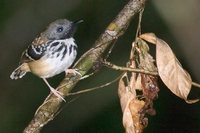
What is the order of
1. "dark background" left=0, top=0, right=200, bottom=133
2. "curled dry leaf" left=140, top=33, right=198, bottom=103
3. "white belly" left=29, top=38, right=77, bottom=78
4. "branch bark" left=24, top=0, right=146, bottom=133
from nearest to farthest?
1. "curled dry leaf" left=140, top=33, right=198, bottom=103
2. "branch bark" left=24, top=0, right=146, bottom=133
3. "white belly" left=29, top=38, right=77, bottom=78
4. "dark background" left=0, top=0, right=200, bottom=133

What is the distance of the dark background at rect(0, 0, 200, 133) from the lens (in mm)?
5316

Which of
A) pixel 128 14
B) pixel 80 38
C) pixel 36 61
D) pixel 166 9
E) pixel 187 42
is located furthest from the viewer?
pixel 80 38

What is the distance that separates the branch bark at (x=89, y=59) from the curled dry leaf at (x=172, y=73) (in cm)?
34

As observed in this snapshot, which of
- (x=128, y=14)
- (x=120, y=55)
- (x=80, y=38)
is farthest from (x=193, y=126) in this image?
(x=128, y=14)

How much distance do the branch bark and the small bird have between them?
0.85 m

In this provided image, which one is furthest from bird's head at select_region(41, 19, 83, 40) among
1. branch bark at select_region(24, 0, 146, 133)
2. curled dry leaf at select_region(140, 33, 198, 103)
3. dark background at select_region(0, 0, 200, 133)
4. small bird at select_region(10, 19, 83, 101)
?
curled dry leaf at select_region(140, 33, 198, 103)

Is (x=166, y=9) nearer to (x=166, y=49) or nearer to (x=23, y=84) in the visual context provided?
(x=166, y=49)

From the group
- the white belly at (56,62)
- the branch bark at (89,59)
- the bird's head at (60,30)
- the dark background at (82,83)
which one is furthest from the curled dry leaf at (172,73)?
the dark background at (82,83)

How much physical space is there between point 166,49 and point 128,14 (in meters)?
0.38

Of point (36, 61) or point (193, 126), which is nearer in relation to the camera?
point (36, 61)

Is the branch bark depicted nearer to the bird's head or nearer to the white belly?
the white belly

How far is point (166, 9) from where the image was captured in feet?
6.70

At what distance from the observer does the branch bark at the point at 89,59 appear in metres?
2.59

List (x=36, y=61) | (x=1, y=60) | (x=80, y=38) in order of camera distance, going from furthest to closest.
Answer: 1. (x=80, y=38)
2. (x=1, y=60)
3. (x=36, y=61)
